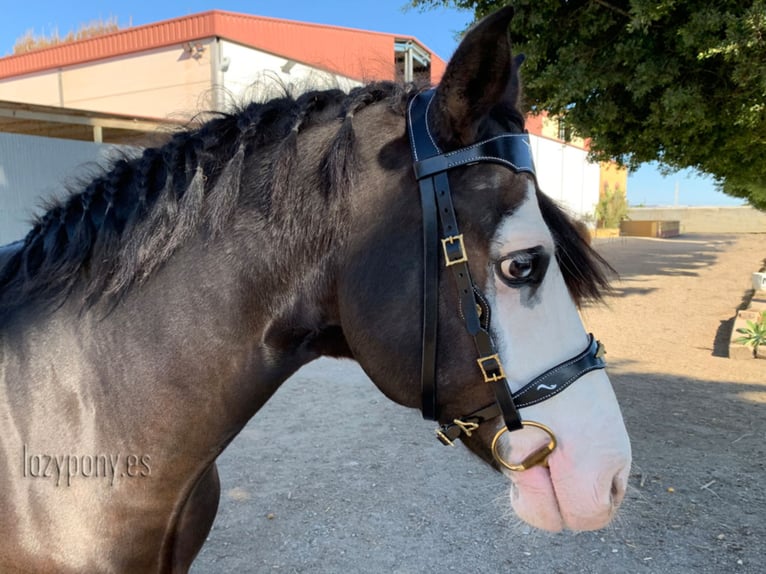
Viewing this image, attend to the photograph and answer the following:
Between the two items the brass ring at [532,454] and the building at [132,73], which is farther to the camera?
the building at [132,73]

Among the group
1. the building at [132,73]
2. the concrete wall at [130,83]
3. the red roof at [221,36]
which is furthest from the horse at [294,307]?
the concrete wall at [130,83]

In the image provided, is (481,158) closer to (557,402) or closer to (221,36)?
(557,402)

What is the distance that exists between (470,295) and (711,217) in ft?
166

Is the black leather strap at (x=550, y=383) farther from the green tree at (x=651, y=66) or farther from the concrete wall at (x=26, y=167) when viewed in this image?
the concrete wall at (x=26, y=167)

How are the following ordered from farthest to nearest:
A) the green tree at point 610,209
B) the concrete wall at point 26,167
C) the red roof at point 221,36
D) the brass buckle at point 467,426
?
the green tree at point 610,209 < the red roof at point 221,36 < the concrete wall at point 26,167 < the brass buckle at point 467,426

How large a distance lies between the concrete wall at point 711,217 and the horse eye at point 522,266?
141 ft

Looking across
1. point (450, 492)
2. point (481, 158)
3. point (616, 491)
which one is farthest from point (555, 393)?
point (450, 492)

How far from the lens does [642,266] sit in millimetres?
16344

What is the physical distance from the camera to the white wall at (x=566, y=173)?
2573 centimetres

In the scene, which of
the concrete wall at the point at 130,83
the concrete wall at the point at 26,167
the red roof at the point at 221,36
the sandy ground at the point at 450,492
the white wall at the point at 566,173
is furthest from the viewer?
the white wall at the point at 566,173

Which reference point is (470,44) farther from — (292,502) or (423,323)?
(292,502)

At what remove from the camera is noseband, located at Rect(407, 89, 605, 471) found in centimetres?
108

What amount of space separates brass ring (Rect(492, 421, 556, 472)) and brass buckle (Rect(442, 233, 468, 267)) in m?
0.37

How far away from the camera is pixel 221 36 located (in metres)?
10.4
